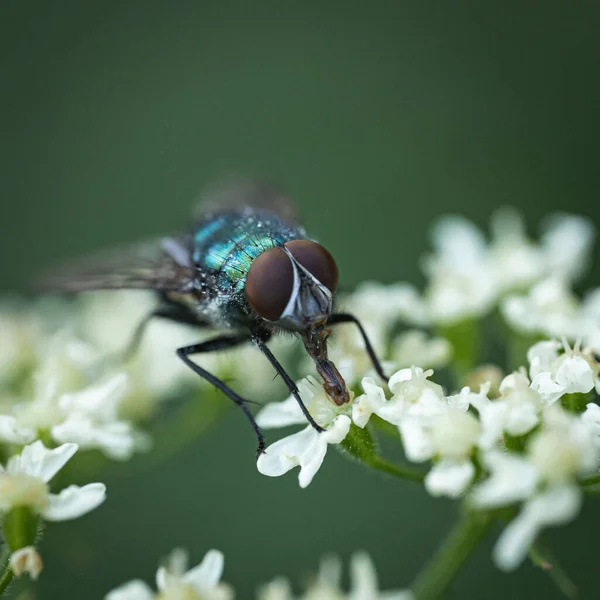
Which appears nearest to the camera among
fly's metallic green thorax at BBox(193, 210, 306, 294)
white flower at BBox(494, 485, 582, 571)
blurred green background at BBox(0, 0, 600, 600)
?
white flower at BBox(494, 485, 582, 571)

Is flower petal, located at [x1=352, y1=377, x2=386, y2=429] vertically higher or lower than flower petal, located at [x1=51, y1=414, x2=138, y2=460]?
higher

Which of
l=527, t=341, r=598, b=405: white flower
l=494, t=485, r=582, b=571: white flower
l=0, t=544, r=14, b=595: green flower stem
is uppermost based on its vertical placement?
l=494, t=485, r=582, b=571: white flower

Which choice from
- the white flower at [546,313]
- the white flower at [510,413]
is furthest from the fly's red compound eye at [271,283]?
the white flower at [546,313]

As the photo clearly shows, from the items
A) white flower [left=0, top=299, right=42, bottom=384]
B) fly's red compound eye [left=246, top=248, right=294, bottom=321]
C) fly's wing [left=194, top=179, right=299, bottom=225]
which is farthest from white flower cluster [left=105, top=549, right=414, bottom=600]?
fly's wing [left=194, top=179, right=299, bottom=225]

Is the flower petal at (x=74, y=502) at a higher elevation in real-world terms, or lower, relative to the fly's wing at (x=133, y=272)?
lower

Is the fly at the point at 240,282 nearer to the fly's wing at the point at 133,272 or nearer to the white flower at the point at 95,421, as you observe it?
the fly's wing at the point at 133,272

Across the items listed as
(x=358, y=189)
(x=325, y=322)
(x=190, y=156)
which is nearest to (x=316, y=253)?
(x=325, y=322)

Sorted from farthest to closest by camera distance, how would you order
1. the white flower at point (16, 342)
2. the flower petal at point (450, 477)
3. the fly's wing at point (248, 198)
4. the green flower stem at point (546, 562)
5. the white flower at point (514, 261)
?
the fly's wing at point (248, 198)
the white flower at point (16, 342)
the white flower at point (514, 261)
the green flower stem at point (546, 562)
the flower petal at point (450, 477)

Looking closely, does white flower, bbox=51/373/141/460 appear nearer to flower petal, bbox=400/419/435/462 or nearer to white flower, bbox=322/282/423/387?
white flower, bbox=322/282/423/387
